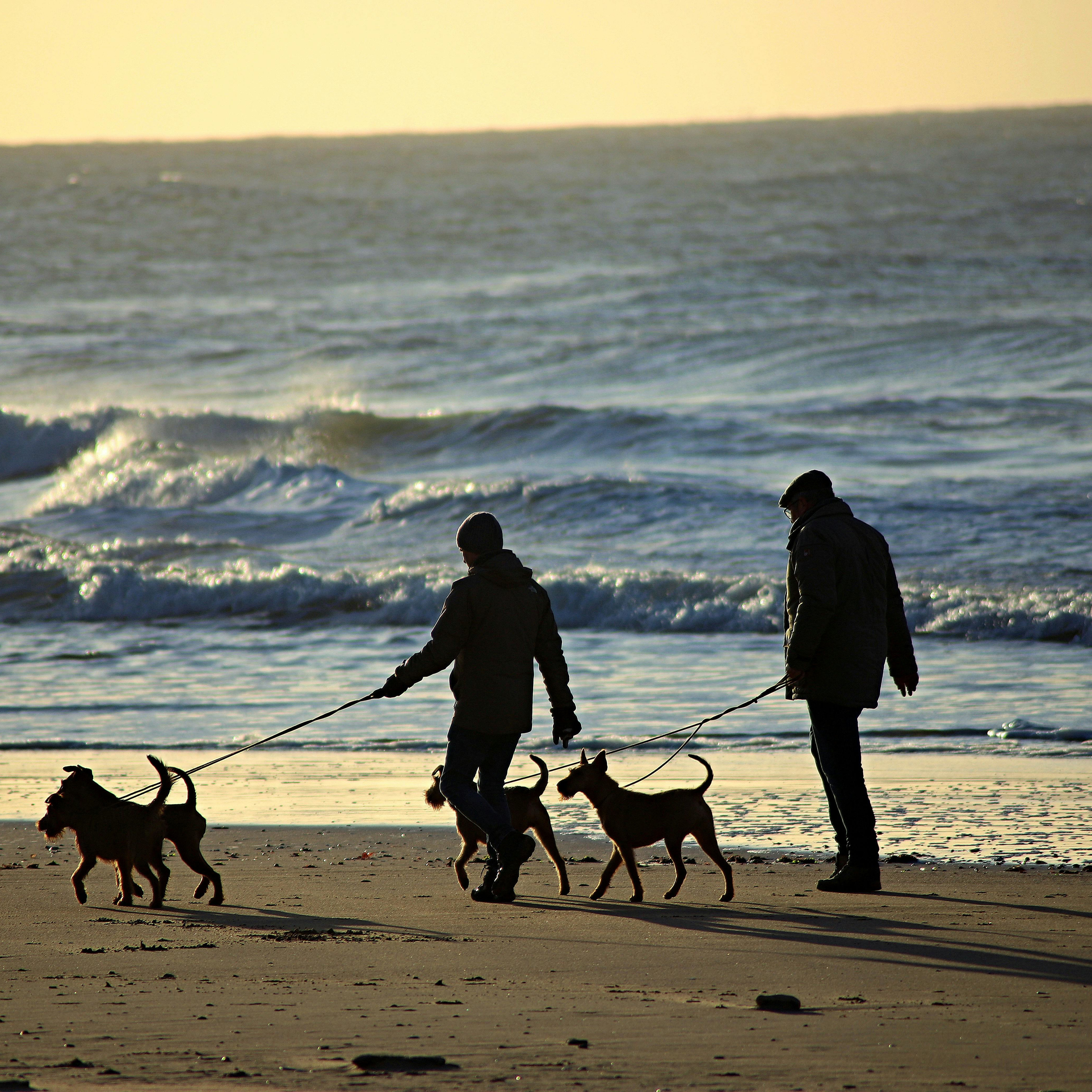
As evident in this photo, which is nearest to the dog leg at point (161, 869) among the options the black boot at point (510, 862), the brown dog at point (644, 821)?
the black boot at point (510, 862)

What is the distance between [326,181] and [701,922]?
64403 millimetres

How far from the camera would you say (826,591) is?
5.59 m

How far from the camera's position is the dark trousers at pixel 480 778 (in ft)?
18.5

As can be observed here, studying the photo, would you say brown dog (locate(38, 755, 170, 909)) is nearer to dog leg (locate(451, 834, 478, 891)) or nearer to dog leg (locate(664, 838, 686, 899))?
dog leg (locate(451, 834, 478, 891))

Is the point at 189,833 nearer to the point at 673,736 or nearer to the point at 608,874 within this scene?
the point at 608,874

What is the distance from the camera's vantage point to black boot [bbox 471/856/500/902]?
5.67m

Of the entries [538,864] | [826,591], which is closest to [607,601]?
[538,864]

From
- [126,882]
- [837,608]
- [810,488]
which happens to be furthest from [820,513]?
[126,882]

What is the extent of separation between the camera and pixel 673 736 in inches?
310

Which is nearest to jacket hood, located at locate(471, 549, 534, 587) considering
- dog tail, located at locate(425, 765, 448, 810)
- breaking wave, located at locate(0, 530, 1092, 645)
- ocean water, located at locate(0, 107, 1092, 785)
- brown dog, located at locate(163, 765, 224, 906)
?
dog tail, located at locate(425, 765, 448, 810)

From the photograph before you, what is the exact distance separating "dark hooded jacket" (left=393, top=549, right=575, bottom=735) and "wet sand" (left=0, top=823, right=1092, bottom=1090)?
2.55 feet

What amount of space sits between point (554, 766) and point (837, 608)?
3.22m

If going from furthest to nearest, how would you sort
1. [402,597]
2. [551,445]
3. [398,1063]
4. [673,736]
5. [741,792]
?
[551,445]
[402,597]
[673,736]
[741,792]
[398,1063]

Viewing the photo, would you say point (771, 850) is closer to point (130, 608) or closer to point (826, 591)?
point (826, 591)
